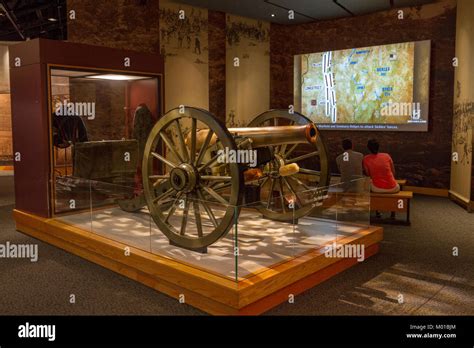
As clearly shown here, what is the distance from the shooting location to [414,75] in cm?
913

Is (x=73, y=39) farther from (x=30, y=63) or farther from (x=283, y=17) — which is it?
(x=283, y=17)

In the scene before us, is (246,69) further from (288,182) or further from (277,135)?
(277,135)

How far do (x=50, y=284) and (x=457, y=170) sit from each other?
7.06 m

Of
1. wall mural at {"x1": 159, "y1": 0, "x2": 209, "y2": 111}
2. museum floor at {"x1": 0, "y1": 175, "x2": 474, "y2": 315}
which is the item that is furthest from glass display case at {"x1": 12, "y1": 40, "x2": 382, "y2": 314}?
wall mural at {"x1": 159, "y1": 0, "x2": 209, "y2": 111}

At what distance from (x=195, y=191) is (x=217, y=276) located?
927 millimetres

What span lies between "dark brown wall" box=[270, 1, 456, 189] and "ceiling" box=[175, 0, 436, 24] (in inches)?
10.6

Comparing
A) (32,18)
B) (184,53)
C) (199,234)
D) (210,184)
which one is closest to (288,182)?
(210,184)

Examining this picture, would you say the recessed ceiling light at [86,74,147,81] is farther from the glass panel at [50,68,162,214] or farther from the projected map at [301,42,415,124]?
the projected map at [301,42,415,124]

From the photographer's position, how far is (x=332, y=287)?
13.9 ft

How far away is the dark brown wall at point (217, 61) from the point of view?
9.77m

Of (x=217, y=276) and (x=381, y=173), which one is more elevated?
(x=381, y=173)

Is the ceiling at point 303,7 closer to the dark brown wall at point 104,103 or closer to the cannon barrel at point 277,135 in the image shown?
the dark brown wall at point 104,103

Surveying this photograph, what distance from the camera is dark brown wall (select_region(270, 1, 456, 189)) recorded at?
8.92 metres
